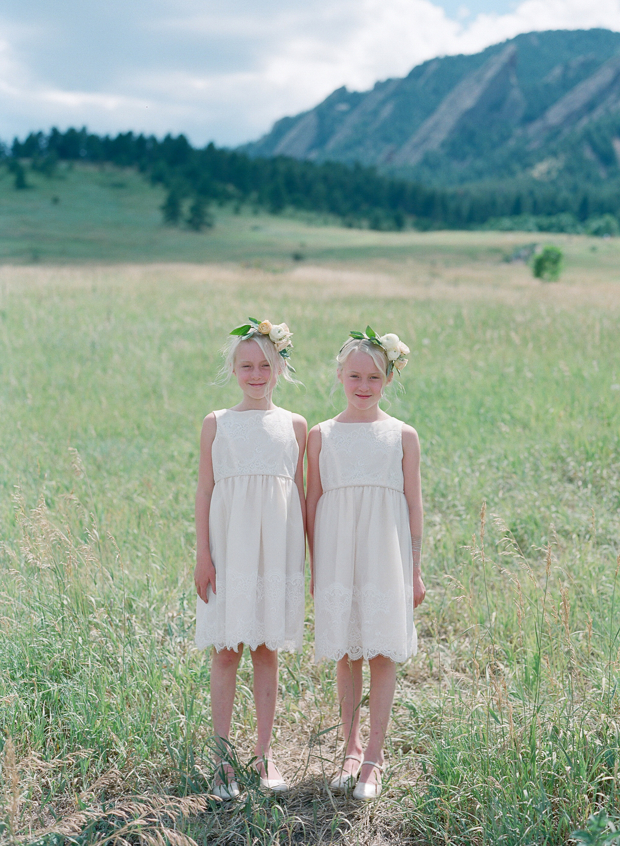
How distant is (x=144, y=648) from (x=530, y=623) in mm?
2054

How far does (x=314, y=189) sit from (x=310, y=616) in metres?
108

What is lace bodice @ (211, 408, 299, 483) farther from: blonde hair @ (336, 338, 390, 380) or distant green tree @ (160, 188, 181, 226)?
distant green tree @ (160, 188, 181, 226)

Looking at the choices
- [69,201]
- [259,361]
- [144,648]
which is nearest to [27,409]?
[144,648]

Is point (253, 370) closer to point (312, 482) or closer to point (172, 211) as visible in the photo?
point (312, 482)

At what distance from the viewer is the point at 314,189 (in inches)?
4139

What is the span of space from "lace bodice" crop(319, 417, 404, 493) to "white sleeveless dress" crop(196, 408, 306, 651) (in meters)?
0.15

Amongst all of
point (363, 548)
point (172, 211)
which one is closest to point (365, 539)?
point (363, 548)

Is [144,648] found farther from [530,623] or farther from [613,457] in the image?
[613,457]

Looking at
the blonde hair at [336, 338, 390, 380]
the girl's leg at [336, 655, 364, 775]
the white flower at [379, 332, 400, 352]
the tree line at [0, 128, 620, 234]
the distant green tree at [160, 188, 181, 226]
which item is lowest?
the girl's leg at [336, 655, 364, 775]

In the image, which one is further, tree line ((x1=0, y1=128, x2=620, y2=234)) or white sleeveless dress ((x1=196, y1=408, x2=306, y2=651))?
tree line ((x1=0, y1=128, x2=620, y2=234))

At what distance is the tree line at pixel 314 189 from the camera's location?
10038 cm

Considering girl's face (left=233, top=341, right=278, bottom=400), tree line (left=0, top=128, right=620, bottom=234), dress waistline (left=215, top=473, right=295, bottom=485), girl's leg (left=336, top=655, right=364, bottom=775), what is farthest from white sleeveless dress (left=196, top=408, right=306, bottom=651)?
tree line (left=0, top=128, right=620, bottom=234)

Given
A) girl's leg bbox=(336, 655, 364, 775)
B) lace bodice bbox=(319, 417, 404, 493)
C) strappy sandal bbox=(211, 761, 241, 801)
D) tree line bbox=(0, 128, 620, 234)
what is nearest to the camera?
strappy sandal bbox=(211, 761, 241, 801)

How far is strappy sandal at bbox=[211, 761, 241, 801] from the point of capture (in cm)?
268
